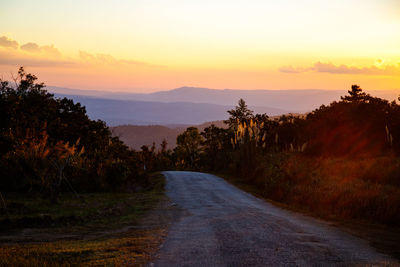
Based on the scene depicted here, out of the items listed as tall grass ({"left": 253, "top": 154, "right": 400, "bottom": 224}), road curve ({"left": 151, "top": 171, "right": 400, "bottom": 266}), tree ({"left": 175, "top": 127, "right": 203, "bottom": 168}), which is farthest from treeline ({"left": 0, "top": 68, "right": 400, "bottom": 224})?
tree ({"left": 175, "top": 127, "right": 203, "bottom": 168})

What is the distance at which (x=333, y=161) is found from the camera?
2348 cm

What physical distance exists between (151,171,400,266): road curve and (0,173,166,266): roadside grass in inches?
25.1

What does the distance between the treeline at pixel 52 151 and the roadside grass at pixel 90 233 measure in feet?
5.15

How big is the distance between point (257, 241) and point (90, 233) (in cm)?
474

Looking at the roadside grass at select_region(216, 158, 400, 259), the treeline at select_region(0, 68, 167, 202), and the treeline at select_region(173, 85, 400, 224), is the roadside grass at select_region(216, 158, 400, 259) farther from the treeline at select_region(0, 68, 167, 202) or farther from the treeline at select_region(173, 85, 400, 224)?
the treeline at select_region(0, 68, 167, 202)

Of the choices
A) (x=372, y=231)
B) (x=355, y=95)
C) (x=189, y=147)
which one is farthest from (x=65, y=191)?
(x=189, y=147)

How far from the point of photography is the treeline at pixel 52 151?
55.3ft

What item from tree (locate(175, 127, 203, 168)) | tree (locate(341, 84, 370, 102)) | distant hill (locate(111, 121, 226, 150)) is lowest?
distant hill (locate(111, 121, 226, 150))

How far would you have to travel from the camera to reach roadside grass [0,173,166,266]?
7.36 meters

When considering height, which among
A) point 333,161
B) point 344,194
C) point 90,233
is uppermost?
point 333,161

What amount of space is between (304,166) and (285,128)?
13957mm

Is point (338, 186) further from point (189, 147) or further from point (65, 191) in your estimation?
point (189, 147)

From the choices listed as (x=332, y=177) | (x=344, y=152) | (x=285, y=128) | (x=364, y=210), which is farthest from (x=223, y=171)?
(x=364, y=210)

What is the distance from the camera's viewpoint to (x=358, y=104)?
107ft
